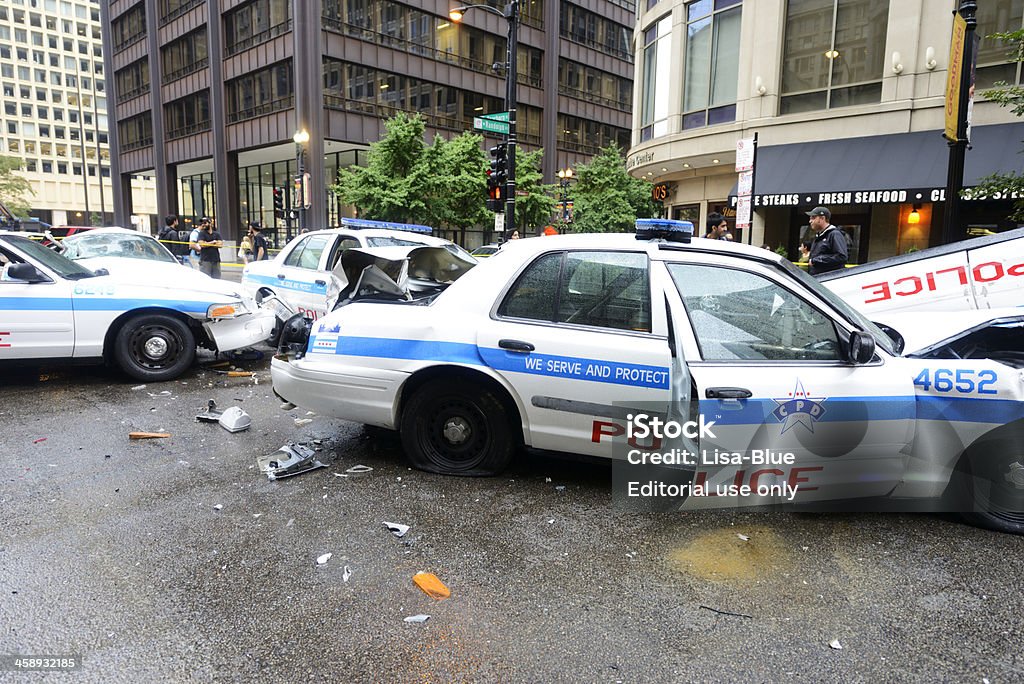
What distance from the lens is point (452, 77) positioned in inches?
1544

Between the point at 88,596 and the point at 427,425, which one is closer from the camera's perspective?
the point at 88,596

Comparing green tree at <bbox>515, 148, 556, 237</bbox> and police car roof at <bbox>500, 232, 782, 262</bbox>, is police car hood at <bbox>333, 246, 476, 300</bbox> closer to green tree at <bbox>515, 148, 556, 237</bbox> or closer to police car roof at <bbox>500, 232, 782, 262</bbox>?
police car roof at <bbox>500, 232, 782, 262</bbox>

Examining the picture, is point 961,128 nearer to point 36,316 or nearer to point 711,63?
point 36,316

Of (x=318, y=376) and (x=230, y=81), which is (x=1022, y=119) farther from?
(x=230, y=81)

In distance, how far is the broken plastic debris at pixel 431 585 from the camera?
3.12 m

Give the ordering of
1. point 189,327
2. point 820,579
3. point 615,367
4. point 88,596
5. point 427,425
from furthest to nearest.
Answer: point 189,327 → point 427,425 → point 615,367 → point 820,579 → point 88,596

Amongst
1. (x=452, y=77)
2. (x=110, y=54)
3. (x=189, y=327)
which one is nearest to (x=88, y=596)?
(x=189, y=327)

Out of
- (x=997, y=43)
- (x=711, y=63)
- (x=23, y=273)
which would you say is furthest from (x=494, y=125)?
(x=997, y=43)

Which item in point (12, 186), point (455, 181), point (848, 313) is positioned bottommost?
point (848, 313)

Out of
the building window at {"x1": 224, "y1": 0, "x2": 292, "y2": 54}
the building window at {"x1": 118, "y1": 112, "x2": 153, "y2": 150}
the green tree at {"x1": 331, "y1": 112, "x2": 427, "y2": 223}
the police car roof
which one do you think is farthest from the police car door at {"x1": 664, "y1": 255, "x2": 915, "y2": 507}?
the building window at {"x1": 118, "y1": 112, "x2": 153, "y2": 150}

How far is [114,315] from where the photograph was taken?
692 cm

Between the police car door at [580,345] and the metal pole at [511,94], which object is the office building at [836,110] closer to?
the metal pole at [511,94]

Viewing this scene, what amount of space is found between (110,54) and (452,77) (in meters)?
30.3

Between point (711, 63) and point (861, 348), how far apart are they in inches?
758
